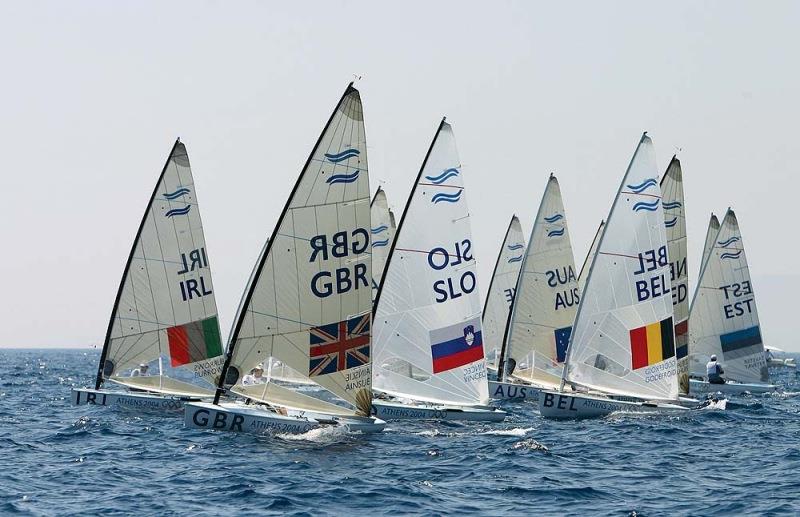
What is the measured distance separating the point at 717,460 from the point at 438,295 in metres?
9.36

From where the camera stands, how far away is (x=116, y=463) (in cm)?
2555

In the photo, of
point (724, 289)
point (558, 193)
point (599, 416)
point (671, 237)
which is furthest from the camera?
point (724, 289)

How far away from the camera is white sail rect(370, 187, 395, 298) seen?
47.2 m

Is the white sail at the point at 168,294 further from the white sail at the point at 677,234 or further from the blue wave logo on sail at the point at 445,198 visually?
the white sail at the point at 677,234

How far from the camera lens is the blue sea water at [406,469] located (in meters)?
21.0

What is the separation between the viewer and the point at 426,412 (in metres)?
33.5

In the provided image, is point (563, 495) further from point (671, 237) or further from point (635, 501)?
point (671, 237)

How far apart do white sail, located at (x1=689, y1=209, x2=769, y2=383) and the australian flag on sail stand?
2652 centimetres

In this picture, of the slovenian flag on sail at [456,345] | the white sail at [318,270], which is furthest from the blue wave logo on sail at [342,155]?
the slovenian flag on sail at [456,345]

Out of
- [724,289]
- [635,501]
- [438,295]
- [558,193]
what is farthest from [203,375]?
[724,289]

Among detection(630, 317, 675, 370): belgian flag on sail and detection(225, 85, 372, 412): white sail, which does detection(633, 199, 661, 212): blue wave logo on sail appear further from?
detection(225, 85, 372, 412): white sail

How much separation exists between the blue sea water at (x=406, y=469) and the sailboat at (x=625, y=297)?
231 centimetres

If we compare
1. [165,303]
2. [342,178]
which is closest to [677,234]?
[165,303]

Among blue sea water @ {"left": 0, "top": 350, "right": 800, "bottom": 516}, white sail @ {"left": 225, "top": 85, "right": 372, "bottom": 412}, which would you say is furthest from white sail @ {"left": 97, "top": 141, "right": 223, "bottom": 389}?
white sail @ {"left": 225, "top": 85, "right": 372, "bottom": 412}
